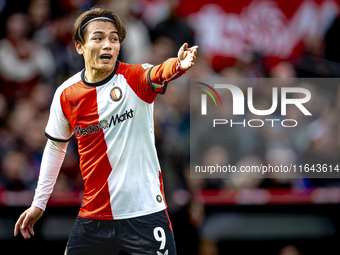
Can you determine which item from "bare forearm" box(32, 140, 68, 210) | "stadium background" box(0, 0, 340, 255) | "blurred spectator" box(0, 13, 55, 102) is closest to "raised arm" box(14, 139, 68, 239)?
"bare forearm" box(32, 140, 68, 210)

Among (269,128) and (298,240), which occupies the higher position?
(269,128)

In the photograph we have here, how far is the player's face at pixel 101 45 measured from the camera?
3.55 metres

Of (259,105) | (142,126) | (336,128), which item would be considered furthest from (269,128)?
(142,126)

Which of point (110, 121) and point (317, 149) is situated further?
point (317, 149)

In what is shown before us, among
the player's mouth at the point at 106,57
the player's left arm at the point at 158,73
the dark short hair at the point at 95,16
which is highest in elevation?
the dark short hair at the point at 95,16

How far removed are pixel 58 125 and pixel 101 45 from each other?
0.76 m

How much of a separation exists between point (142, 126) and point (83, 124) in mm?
489

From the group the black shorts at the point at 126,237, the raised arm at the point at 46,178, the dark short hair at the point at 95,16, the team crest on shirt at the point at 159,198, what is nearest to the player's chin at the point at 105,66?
the dark short hair at the point at 95,16

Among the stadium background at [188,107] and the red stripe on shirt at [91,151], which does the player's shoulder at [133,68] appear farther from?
the stadium background at [188,107]

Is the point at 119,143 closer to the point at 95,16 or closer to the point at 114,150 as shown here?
the point at 114,150

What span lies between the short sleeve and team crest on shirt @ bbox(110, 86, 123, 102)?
493mm

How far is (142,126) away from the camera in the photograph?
3.50m

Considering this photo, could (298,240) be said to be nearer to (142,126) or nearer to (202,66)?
(202,66)

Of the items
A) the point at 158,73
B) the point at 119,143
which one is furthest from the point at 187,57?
the point at 119,143
